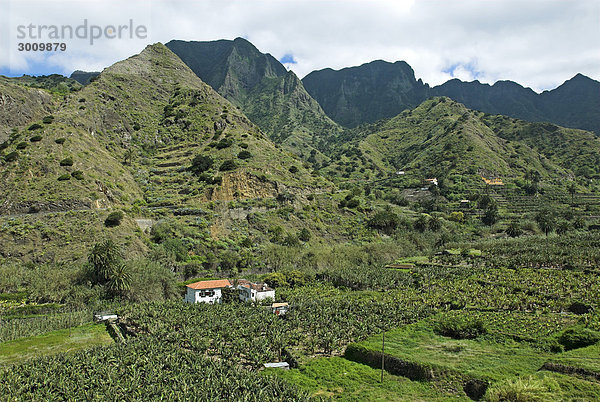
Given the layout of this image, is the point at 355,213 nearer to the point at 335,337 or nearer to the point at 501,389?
the point at 335,337

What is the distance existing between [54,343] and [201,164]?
56.8 m

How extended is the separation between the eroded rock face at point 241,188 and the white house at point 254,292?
3087cm

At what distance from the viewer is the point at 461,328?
132 feet

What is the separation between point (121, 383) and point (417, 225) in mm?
89092

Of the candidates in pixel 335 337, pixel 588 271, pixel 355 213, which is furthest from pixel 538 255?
pixel 335 337

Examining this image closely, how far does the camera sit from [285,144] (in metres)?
186

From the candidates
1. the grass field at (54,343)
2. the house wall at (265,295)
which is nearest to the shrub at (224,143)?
the house wall at (265,295)

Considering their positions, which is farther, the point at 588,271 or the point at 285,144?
the point at 285,144

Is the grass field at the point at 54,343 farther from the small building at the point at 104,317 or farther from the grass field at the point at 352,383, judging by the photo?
the grass field at the point at 352,383

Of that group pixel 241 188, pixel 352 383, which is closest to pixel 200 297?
pixel 352 383

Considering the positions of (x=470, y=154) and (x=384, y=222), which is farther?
(x=470, y=154)

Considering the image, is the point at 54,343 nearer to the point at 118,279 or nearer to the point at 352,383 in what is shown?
the point at 118,279

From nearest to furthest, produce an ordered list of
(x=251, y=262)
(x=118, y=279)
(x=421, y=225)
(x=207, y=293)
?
1. (x=118, y=279)
2. (x=207, y=293)
3. (x=251, y=262)
4. (x=421, y=225)

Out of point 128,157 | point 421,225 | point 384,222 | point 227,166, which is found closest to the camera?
point 227,166
